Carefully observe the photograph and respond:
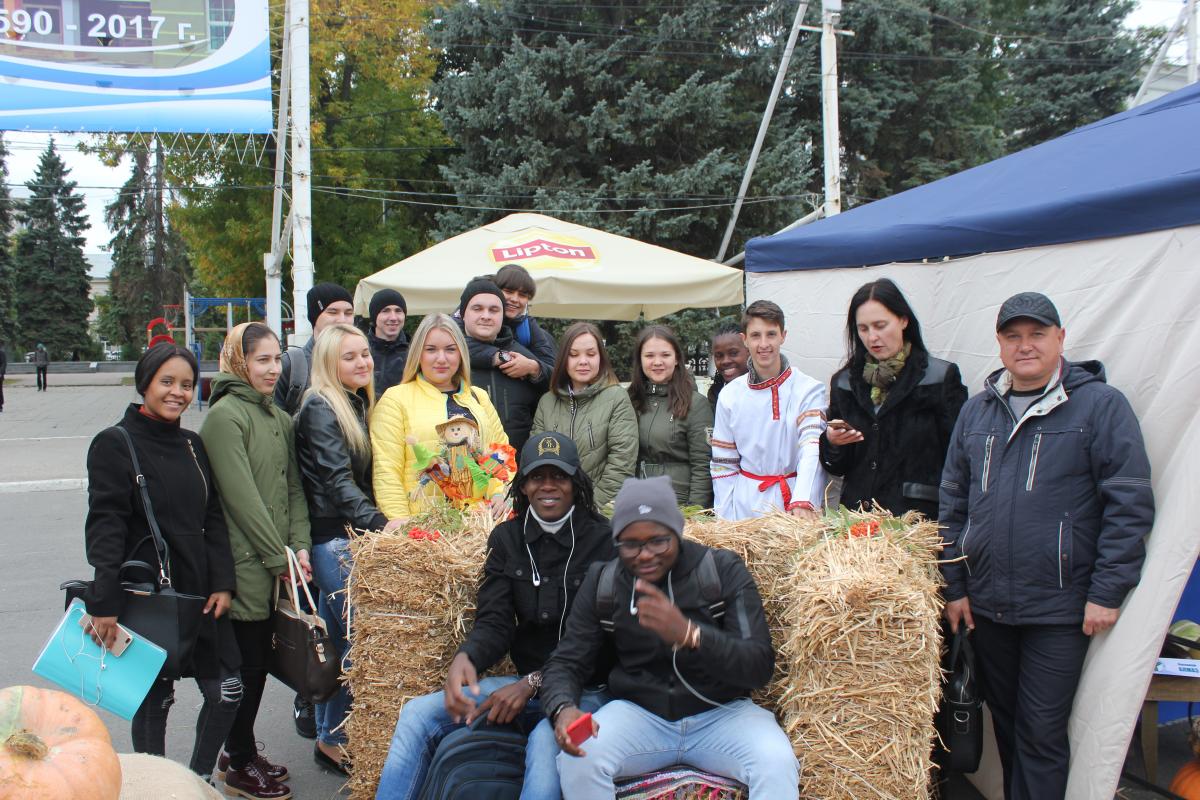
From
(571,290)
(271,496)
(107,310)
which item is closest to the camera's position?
(271,496)

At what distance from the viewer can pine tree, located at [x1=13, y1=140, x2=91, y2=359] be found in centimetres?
4866

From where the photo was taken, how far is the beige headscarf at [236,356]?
383cm

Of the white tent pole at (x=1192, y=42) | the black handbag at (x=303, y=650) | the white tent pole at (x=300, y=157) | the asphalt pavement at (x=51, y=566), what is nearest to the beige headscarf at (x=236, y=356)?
the black handbag at (x=303, y=650)

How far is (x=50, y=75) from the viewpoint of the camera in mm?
12891

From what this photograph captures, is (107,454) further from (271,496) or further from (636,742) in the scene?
(636,742)

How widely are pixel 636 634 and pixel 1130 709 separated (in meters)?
1.67

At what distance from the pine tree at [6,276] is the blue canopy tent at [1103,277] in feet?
167

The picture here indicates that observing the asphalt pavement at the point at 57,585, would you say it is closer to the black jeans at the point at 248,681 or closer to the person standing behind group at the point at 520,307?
the black jeans at the point at 248,681

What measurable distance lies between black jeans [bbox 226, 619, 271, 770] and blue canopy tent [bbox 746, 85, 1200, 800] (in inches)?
125

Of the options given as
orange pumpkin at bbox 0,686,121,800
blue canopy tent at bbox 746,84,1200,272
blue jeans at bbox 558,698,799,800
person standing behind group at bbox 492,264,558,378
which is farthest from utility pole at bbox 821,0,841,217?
orange pumpkin at bbox 0,686,121,800

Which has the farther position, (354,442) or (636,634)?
(354,442)

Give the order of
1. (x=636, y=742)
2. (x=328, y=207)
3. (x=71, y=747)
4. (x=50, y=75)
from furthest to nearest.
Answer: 1. (x=328, y=207)
2. (x=50, y=75)
3. (x=636, y=742)
4. (x=71, y=747)

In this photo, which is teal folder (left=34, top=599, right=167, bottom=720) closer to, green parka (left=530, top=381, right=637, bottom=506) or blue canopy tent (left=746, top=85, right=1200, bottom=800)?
green parka (left=530, top=381, right=637, bottom=506)

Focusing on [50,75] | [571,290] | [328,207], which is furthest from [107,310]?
[571,290]
